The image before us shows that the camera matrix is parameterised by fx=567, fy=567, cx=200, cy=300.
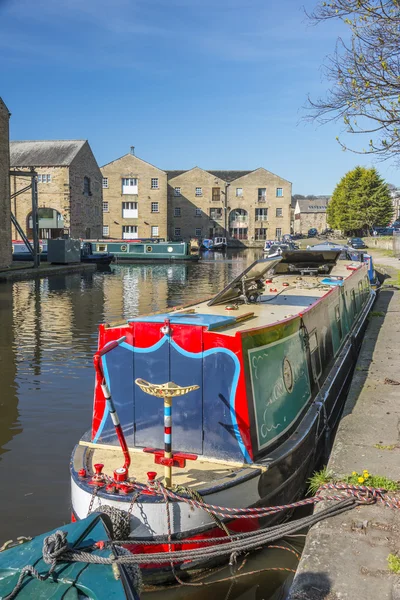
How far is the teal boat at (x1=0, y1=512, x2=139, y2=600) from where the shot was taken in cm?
307

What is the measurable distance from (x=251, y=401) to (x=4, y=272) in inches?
1005

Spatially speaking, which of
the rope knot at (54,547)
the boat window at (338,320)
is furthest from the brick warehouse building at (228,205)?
the rope knot at (54,547)

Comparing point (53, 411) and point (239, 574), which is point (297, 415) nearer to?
point (239, 574)

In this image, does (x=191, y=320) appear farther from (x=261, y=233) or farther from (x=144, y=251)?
(x=261, y=233)

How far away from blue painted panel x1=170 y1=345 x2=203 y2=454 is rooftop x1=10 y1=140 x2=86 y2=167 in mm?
46223

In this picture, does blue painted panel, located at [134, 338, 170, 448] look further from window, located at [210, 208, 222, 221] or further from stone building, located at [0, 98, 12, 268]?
window, located at [210, 208, 222, 221]

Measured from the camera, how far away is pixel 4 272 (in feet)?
93.6

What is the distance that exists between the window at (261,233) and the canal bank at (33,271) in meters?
38.1

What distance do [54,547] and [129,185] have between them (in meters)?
64.4

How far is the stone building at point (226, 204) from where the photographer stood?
70.1 metres

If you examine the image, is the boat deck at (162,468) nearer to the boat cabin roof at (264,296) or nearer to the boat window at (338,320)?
the boat cabin roof at (264,296)

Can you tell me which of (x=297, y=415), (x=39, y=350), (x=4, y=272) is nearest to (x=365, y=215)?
(x=4, y=272)

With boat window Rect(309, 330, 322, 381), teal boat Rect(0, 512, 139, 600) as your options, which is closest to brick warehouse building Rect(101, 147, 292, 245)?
boat window Rect(309, 330, 322, 381)

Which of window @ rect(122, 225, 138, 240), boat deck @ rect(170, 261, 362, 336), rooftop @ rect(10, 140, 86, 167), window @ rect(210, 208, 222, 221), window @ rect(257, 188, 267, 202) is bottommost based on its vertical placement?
boat deck @ rect(170, 261, 362, 336)
